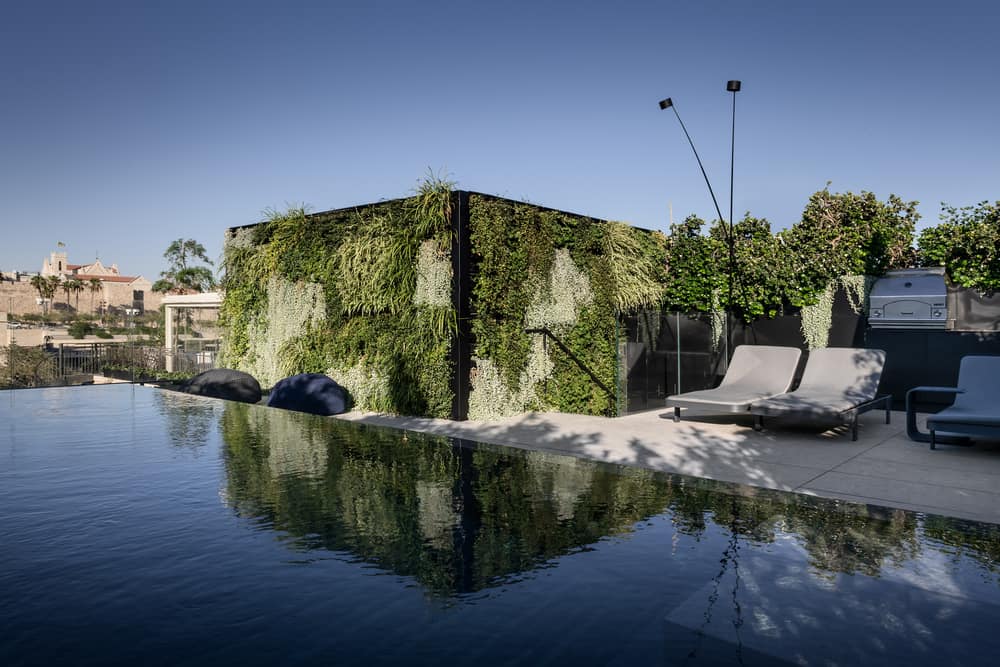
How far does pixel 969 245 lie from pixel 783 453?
5792 millimetres

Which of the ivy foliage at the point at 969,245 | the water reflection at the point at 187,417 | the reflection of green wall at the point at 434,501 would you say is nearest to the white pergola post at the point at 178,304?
the water reflection at the point at 187,417

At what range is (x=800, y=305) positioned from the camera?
1094 centimetres

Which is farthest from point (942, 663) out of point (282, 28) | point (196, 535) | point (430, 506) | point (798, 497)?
point (282, 28)

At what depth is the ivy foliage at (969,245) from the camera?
9508 mm

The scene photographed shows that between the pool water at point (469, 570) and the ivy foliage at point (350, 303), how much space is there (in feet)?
13.3

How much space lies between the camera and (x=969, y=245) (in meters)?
9.70

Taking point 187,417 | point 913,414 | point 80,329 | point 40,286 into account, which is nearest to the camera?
point 913,414

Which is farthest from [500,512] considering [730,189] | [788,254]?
[788,254]

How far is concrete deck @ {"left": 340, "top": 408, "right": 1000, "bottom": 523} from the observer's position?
497 cm

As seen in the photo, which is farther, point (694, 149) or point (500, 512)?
point (694, 149)

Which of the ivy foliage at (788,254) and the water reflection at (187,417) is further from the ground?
the ivy foliage at (788,254)

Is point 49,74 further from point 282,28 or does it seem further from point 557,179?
point 557,179

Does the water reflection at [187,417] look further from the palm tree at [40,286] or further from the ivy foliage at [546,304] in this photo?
the palm tree at [40,286]

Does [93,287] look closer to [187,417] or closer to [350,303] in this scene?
[350,303]
